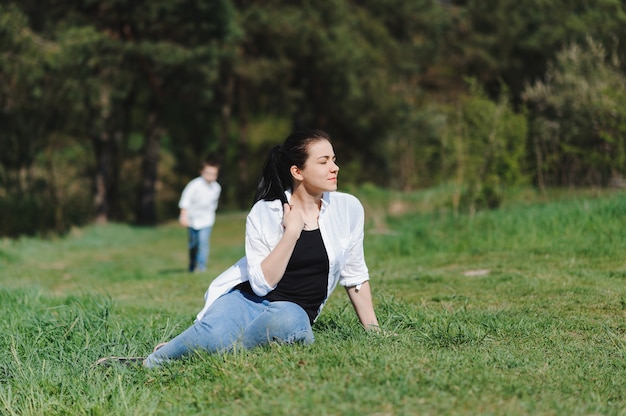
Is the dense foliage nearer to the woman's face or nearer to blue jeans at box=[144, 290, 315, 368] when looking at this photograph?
the woman's face

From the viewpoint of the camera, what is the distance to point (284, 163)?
4547mm

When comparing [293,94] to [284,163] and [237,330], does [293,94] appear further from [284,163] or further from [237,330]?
[237,330]

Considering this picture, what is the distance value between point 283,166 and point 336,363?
1267 millimetres

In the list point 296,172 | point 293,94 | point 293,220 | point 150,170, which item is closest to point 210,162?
point 296,172

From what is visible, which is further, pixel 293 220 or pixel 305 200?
pixel 305 200

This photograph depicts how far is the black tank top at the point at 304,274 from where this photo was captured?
172 inches

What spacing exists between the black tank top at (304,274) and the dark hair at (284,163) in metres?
0.30

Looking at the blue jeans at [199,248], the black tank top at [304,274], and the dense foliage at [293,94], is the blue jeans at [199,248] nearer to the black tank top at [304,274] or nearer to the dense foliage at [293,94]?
the dense foliage at [293,94]

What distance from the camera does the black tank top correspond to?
438 cm

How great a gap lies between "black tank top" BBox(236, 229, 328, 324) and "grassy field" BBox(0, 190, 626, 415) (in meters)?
0.31

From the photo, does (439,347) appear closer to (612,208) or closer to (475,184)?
(612,208)

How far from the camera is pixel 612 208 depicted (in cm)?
896

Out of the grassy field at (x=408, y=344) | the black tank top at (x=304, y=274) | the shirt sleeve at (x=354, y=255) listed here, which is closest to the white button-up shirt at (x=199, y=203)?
the grassy field at (x=408, y=344)

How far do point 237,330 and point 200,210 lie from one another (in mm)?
6525
